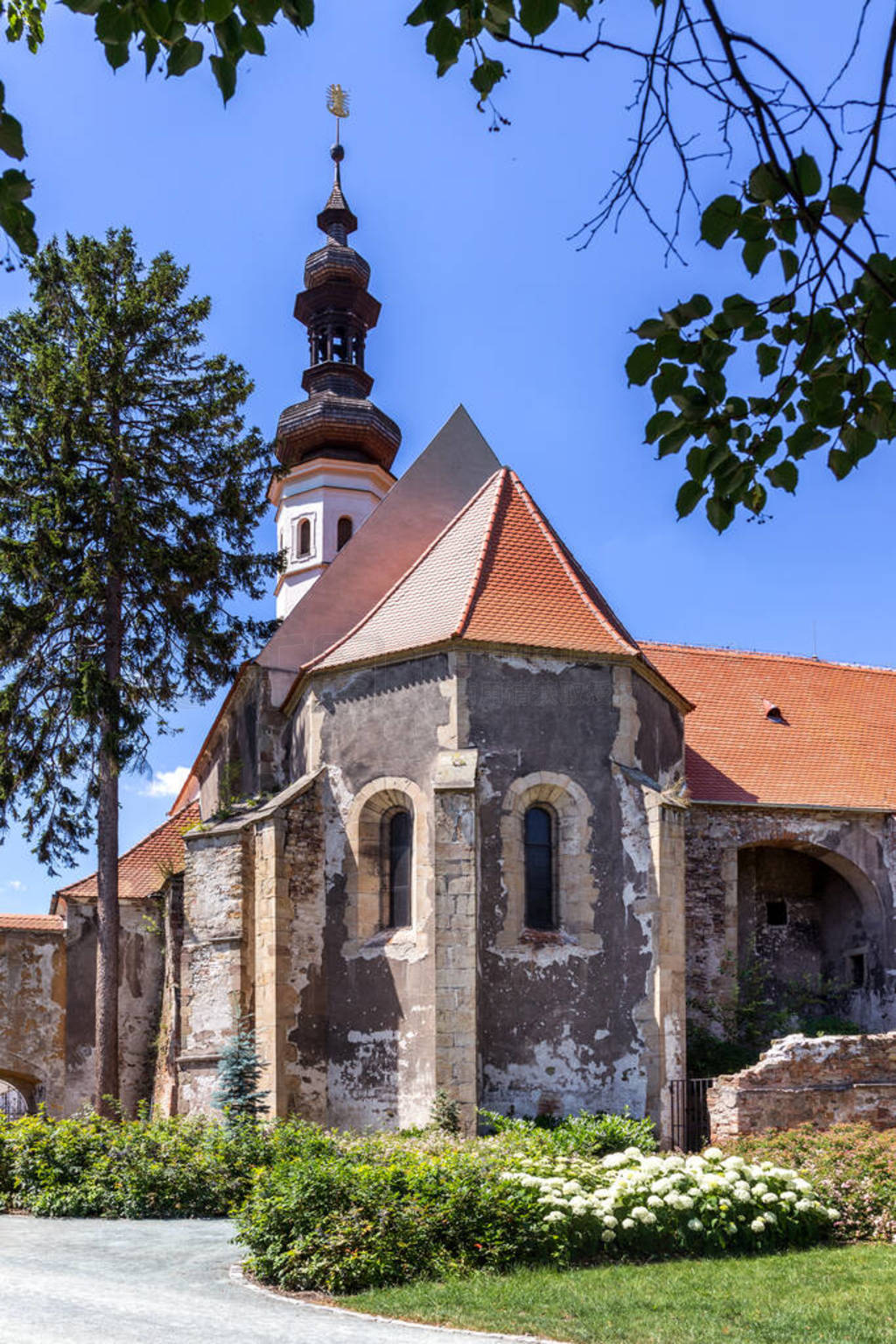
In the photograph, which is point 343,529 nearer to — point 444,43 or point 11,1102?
point 11,1102

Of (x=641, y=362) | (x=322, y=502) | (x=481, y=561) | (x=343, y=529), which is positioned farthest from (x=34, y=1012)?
(x=641, y=362)

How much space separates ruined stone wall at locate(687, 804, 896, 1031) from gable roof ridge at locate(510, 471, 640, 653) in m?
4.07

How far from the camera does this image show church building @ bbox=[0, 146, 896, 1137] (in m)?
18.3

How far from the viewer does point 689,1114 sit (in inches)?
702

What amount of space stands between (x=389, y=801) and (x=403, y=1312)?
397 inches

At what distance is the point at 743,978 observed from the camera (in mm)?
22344

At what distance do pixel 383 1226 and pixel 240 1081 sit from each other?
6904 mm

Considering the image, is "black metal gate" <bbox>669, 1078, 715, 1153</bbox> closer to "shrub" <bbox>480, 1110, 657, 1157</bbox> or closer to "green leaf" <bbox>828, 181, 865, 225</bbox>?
"shrub" <bbox>480, 1110, 657, 1157</bbox>

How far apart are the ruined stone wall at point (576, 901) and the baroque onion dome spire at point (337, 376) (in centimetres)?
1648

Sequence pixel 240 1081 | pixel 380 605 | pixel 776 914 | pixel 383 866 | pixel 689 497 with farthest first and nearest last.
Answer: pixel 776 914 < pixel 380 605 < pixel 383 866 < pixel 240 1081 < pixel 689 497

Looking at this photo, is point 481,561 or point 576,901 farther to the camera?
point 481,561

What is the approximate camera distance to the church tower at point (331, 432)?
113 feet

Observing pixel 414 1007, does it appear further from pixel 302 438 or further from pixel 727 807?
pixel 302 438

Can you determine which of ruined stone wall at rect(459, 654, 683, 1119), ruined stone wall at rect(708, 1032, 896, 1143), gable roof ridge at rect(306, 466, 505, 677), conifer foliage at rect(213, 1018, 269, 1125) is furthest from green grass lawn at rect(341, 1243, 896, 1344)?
gable roof ridge at rect(306, 466, 505, 677)
